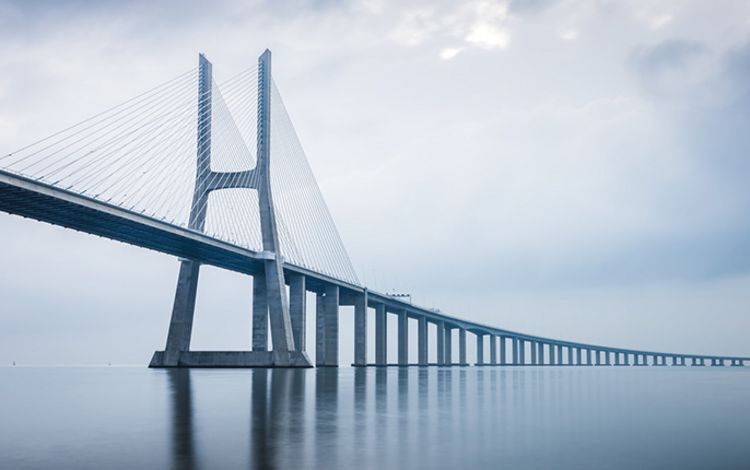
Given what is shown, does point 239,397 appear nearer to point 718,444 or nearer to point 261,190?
point 718,444

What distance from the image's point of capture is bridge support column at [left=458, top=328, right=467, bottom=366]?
14173cm

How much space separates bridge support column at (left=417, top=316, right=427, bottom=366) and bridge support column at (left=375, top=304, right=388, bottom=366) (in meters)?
17.5

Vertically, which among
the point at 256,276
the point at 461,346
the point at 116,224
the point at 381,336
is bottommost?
the point at 461,346

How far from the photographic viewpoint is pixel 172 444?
11.3m

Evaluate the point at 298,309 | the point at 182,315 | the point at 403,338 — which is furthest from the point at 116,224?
the point at 403,338

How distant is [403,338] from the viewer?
113 metres

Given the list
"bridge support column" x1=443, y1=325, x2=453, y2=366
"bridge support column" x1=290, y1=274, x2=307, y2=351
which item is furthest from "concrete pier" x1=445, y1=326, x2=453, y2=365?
"bridge support column" x1=290, y1=274, x2=307, y2=351

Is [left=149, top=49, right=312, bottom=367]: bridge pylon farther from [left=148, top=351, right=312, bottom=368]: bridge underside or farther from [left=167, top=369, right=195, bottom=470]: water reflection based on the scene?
[left=167, top=369, right=195, bottom=470]: water reflection

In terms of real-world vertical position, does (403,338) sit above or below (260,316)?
below

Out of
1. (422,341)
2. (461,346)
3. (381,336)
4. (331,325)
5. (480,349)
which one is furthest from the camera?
(480,349)

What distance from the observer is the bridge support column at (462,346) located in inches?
5580

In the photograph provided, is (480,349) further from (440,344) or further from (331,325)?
(331,325)

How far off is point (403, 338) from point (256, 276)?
51.8 metres

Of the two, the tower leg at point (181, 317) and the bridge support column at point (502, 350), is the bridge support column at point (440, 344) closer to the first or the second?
the bridge support column at point (502, 350)
